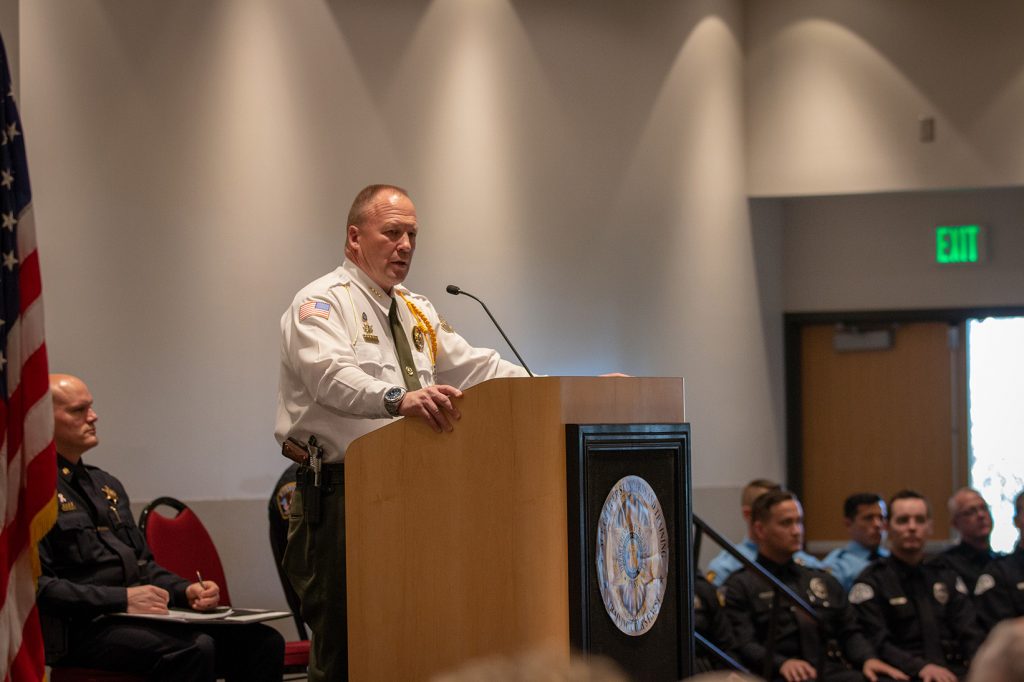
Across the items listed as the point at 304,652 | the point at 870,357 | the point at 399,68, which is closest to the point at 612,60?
the point at 399,68

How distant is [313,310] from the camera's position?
295 cm

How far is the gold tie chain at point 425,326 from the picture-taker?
3277 mm

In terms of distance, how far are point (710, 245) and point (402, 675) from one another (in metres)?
4.84

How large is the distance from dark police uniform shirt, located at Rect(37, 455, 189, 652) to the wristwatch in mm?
1210

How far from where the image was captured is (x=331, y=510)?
118 inches

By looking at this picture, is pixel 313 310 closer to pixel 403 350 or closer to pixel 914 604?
pixel 403 350

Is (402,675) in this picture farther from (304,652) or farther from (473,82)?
(473,82)

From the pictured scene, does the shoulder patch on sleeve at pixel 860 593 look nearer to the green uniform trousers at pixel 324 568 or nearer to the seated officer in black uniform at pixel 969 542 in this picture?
the seated officer in black uniform at pixel 969 542

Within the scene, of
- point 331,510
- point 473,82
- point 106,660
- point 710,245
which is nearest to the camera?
point 331,510

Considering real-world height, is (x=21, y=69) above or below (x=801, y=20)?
below

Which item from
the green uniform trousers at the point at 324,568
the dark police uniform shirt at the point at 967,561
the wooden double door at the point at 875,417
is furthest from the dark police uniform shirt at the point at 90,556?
the wooden double door at the point at 875,417

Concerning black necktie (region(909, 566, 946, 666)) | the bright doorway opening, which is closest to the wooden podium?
black necktie (region(909, 566, 946, 666))

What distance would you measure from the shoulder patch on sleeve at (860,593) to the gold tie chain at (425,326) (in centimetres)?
288

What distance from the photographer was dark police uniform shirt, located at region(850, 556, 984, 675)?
5.41m
